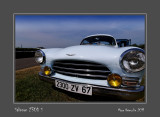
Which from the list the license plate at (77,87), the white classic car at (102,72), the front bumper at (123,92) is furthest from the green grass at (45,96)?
the front bumper at (123,92)

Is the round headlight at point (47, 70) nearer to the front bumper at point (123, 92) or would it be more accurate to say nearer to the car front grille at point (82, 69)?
the car front grille at point (82, 69)

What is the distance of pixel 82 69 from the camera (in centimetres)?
180

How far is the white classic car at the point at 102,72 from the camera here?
1.49 metres

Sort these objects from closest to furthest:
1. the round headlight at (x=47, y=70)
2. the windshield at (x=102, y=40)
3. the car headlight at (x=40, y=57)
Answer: the round headlight at (x=47, y=70), the car headlight at (x=40, y=57), the windshield at (x=102, y=40)

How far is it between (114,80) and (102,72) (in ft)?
0.74

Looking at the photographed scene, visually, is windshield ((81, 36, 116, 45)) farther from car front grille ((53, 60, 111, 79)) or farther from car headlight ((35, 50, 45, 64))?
car headlight ((35, 50, 45, 64))

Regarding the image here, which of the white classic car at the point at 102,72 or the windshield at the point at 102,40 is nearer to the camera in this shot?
the white classic car at the point at 102,72

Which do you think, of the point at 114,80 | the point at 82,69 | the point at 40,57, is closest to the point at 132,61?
the point at 114,80

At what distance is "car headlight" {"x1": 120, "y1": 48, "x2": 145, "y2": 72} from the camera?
4.84ft

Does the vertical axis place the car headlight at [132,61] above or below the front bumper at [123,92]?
above

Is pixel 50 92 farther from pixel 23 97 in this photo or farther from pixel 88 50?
pixel 88 50

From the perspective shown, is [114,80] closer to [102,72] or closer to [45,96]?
[102,72]

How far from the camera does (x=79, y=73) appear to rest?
1.86 m
